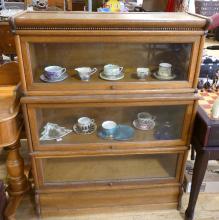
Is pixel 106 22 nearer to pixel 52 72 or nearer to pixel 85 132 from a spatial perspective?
pixel 52 72

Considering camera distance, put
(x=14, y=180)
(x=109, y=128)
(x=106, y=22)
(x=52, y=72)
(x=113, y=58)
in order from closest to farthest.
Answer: (x=106, y=22) → (x=52, y=72) → (x=113, y=58) → (x=109, y=128) → (x=14, y=180)

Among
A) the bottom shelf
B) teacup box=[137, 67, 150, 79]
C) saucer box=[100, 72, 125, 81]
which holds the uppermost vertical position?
teacup box=[137, 67, 150, 79]

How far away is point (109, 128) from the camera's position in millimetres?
1438

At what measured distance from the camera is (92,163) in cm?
161

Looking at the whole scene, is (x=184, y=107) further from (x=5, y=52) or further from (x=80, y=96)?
(x=5, y=52)

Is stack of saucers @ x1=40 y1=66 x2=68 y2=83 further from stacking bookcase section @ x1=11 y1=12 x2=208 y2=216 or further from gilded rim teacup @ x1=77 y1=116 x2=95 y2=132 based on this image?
gilded rim teacup @ x1=77 y1=116 x2=95 y2=132

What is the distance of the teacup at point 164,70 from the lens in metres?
1.29

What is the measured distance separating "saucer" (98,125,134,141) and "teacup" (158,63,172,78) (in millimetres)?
372

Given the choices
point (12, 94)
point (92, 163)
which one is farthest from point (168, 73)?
point (12, 94)

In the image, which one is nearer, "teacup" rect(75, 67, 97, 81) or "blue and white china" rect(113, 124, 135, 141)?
"teacup" rect(75, 67, 97, 81)

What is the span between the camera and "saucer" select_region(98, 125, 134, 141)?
143 cm

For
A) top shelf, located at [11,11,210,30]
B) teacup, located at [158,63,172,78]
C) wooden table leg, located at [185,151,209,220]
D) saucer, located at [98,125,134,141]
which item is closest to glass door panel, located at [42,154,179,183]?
wooden table leg, located at [185,151,209,220]

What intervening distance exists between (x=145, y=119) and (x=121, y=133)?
0.16m

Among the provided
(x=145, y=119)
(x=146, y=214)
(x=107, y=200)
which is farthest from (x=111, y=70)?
(x=146, y=214)
